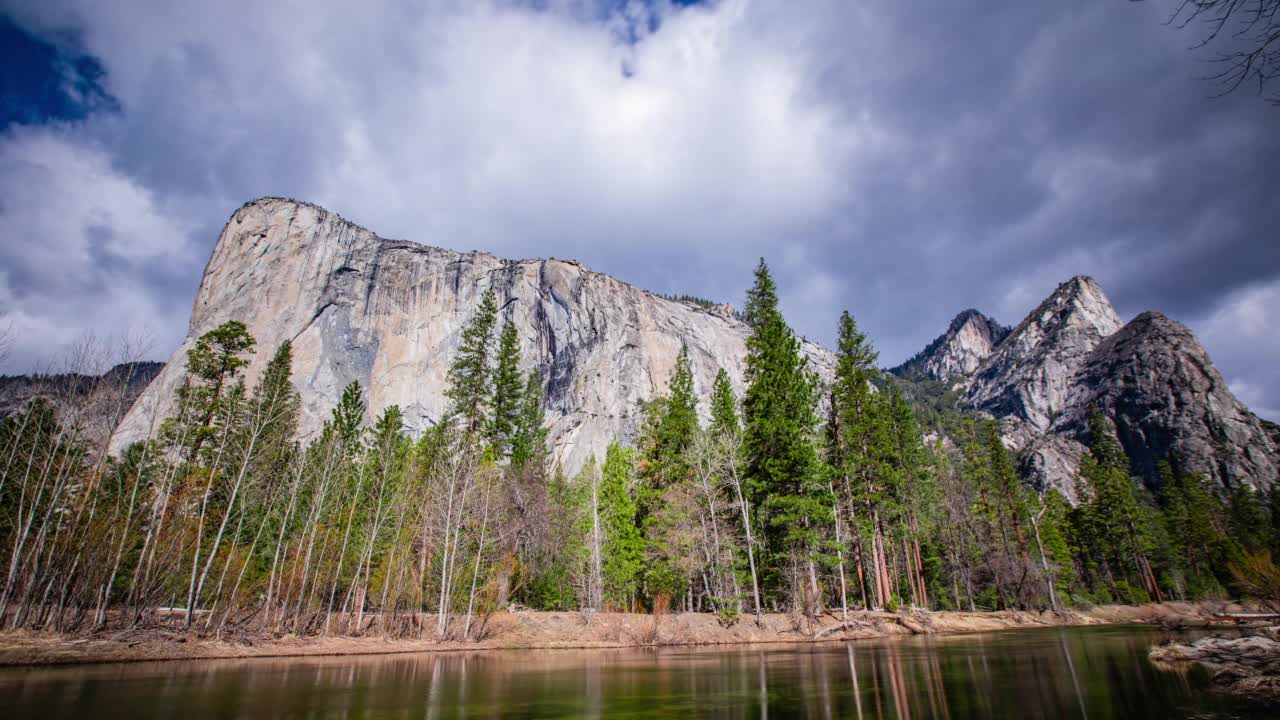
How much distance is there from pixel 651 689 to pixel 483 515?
61.2 ft

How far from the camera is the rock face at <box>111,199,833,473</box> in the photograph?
7488cm

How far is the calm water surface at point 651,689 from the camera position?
7066mm

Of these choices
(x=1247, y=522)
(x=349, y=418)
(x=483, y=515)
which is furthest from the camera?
(x=1247, y=522)

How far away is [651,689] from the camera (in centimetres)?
980

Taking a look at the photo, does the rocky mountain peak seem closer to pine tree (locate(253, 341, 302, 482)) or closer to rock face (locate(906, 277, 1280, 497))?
rock face (locate(906, 277, 1280, 497))

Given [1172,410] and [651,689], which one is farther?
[1172,410]

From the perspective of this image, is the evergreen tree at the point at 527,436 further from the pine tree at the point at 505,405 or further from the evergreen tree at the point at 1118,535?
the evergreen tree at the point at 1118,535

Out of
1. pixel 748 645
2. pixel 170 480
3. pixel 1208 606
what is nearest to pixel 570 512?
pixel 748 645

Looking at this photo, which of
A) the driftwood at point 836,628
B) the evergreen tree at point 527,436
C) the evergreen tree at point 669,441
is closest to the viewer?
the driftwood at point 836,628

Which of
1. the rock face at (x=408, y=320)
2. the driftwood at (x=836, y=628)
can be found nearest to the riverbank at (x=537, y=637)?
the driftwood at (x=836, y=628)

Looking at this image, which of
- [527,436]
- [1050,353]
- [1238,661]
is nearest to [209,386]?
[527,436]

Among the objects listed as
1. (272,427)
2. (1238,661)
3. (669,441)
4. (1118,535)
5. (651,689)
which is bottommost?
(651,689)

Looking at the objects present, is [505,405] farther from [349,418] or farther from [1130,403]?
[1130,403]

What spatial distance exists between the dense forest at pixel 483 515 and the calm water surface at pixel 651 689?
742cm
